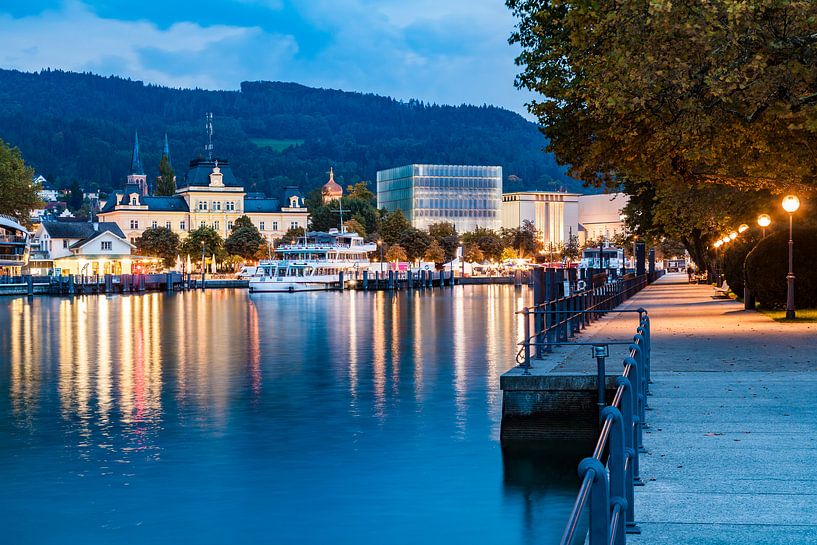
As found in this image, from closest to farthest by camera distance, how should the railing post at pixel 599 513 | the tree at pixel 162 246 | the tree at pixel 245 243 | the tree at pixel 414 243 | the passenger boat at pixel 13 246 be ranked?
the railing post at pixel 599 513, the passenger boat at pixel 13 246, the tree at pixel 162 246, the tree at pixel 245 243, the tree at pixel 414 243

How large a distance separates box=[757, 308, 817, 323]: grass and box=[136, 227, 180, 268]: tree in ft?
476

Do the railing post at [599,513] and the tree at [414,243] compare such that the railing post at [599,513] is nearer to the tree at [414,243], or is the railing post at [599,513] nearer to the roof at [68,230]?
the roof at [68,230]

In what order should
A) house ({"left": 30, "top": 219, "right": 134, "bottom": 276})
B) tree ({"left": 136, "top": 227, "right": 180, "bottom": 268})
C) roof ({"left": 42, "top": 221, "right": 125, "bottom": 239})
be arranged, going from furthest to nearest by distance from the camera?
tree ({"left": 136, "top": 227, "right": 180, "bottom": 268}) → roof ({"left": 42, "top": 221, "right": 125, "bottom": 239}) → house ({"left": 30, "top": 219, "right": 134, "bottom": 276})

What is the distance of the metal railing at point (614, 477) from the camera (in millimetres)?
7352

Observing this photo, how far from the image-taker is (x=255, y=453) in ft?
76.8

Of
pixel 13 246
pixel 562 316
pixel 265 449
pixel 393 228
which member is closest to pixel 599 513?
pixel 265 449

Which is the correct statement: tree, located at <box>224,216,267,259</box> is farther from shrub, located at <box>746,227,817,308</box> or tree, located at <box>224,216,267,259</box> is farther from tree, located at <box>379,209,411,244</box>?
shrub, located at <box>746,227,817,308</box>

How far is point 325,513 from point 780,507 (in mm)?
8653

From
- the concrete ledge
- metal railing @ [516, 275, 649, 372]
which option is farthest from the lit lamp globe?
the concrete ledge

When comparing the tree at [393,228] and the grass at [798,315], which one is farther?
the tree at [393,228]

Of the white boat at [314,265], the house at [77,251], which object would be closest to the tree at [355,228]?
the white boat at [314,265]

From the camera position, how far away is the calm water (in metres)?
17.9

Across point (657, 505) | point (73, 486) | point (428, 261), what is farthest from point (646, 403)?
point (428, 261)

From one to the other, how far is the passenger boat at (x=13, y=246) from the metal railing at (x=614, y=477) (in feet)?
435
